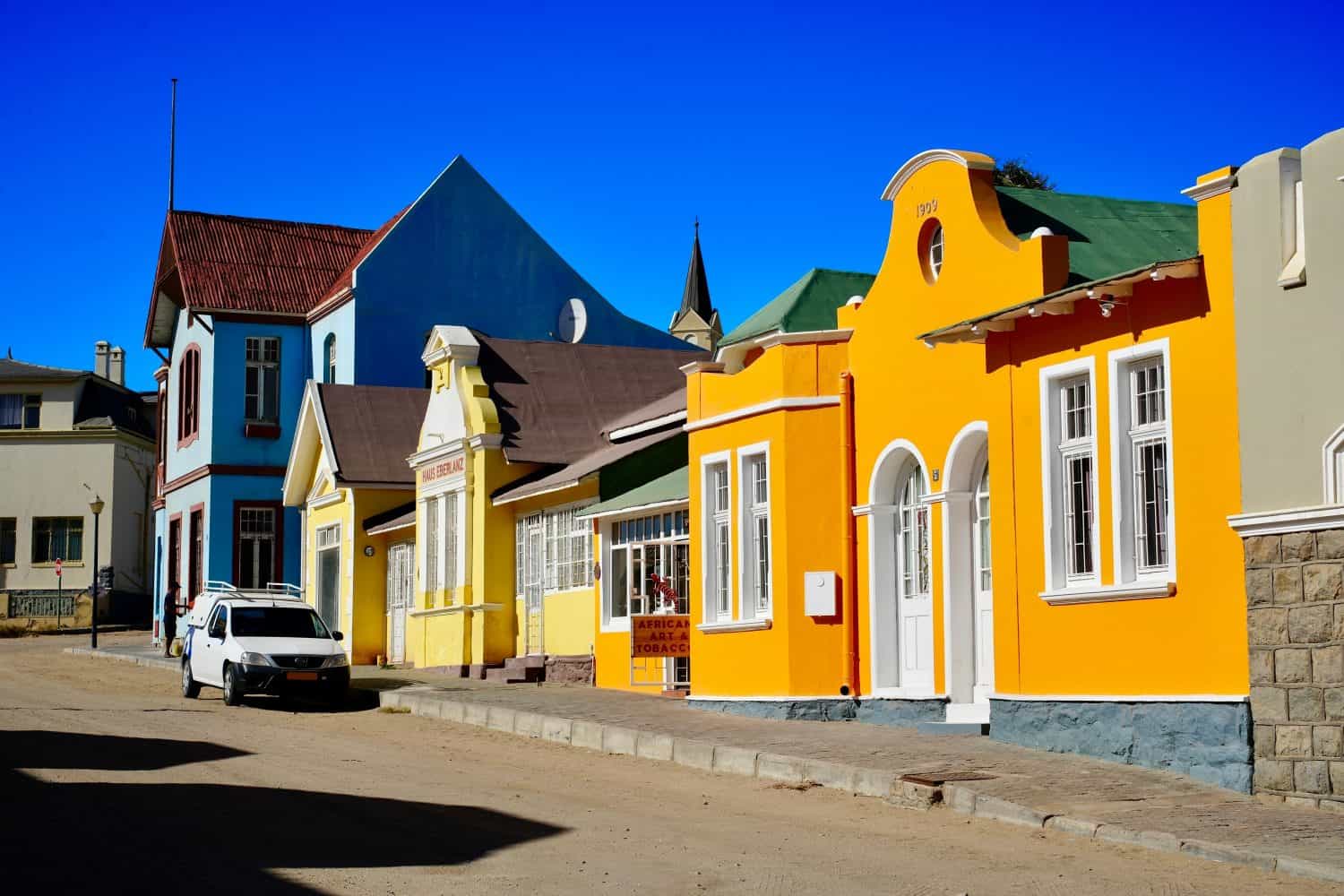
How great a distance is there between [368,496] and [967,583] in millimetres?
19195

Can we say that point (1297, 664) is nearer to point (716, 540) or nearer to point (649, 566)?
point (716, 540)

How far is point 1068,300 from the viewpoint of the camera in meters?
14.4

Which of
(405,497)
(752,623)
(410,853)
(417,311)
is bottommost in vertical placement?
(410,853)

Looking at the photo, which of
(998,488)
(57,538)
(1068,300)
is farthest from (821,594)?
(57,538)

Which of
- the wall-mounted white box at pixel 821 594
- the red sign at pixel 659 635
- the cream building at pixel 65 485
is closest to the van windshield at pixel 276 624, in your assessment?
the red sign at pixel 659 635

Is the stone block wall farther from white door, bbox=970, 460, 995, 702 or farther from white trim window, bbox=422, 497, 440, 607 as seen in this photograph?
white trim window, bbox=422, 497, 440, 607

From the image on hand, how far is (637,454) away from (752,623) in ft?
21.1

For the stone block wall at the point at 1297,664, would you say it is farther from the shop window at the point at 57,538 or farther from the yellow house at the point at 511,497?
the shop window at the point at 57,538

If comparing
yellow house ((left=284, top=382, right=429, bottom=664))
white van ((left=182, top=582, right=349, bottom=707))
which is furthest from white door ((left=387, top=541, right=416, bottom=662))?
white van ((left=182, top=582, right=349, bottom=707))

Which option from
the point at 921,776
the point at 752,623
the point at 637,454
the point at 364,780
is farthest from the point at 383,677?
the point at 921,776

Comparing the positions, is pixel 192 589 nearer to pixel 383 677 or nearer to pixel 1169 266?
pixel 383 677

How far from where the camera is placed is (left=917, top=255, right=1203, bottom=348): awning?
43.4ft

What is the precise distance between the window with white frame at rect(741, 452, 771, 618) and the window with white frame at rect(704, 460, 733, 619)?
0.71m

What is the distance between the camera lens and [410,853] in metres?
10.1
